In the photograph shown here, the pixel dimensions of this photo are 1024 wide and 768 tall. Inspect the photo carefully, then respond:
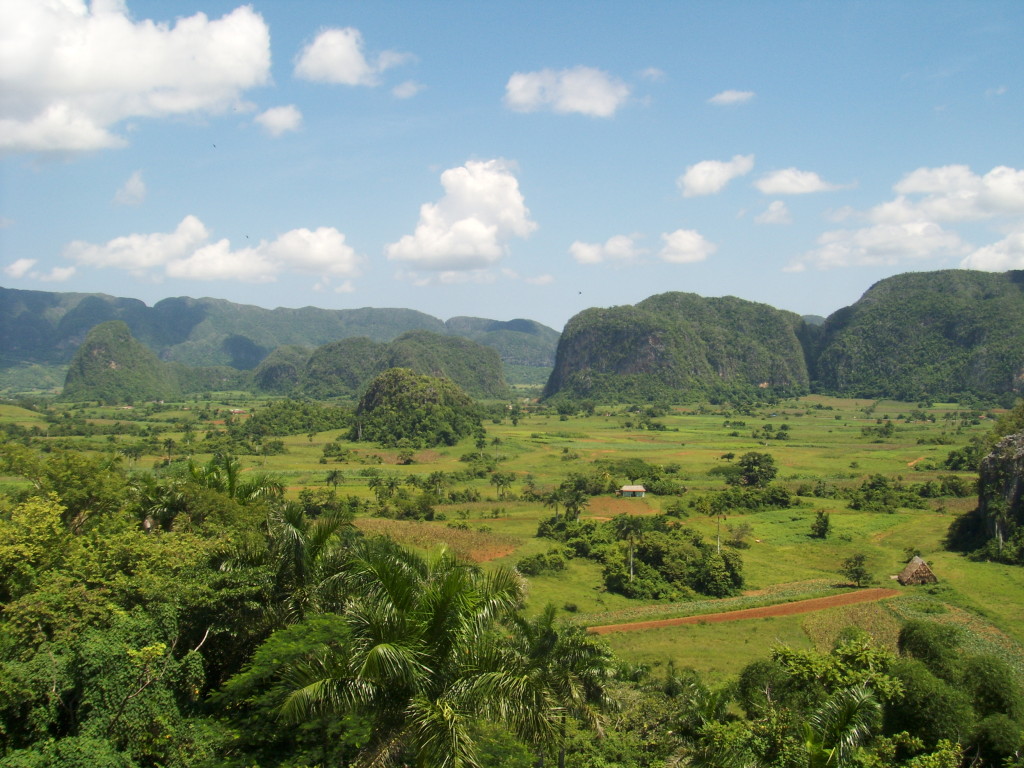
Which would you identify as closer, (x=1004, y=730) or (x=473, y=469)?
(x=1004, y=730)

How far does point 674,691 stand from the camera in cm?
1639

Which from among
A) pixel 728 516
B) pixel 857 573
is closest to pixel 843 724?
pixel 857 573

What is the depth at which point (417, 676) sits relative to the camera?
6395 millimetres

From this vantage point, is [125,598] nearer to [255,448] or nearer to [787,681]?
[787,681]

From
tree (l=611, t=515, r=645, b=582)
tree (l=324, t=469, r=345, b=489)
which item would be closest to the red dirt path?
tree (l=611, t=515, r=645, b=582)

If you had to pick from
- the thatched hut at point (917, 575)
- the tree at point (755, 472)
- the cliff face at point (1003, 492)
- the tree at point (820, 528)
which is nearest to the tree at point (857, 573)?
the thatched hut at point (917, 575)

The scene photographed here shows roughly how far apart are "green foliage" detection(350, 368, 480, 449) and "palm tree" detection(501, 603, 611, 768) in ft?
210

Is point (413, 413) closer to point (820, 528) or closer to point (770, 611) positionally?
point (820, 528)

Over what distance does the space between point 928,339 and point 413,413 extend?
4766 inches

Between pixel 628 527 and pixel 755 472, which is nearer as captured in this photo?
pixel 628 527

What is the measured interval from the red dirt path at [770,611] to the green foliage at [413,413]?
171ft

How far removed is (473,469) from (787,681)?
4789 cm

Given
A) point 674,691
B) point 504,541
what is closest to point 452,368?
point 504,541

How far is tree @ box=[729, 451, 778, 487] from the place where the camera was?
53250 mm
